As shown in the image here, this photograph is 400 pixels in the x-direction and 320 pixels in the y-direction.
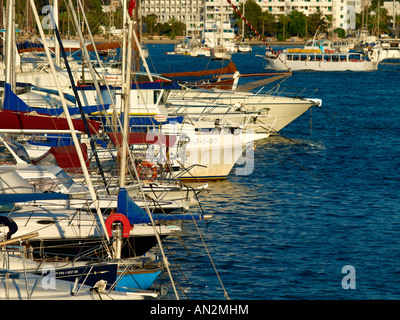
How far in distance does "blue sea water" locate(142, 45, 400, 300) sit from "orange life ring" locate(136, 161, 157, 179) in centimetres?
243

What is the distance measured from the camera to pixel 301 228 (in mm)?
26625

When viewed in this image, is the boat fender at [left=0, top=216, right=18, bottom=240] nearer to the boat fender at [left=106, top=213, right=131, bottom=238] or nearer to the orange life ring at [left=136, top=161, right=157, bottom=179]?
the boat fender at [left=106, top=213, right=131, bottom=238]

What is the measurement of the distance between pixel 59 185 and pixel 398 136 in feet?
110

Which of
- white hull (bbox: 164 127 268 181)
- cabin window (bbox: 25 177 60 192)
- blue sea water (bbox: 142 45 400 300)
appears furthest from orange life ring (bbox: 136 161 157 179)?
cabin window (bbox: 25 177 60 192)

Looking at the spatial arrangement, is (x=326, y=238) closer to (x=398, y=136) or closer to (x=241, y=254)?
(x=241, y=254)

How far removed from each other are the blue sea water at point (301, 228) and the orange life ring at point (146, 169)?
2.43 m

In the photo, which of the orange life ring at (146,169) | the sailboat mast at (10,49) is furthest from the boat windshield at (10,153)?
the orange life ring at (146,169)

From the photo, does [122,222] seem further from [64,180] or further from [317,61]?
[317,61]

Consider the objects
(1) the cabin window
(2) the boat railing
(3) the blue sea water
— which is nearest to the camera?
(3) the blue sea water

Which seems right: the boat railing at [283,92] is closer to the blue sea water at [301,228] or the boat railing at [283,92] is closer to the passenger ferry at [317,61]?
the blue sea water at [301,228]

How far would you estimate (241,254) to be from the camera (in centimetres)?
2339

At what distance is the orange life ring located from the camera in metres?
27.2

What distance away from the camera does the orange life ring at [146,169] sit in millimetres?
27228

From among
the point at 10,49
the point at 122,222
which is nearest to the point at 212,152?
the point at 10,49
